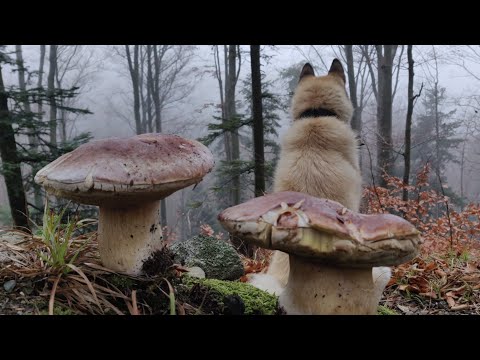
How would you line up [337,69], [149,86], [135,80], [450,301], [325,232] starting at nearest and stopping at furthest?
[325,232], [450,301], [337,69], [135,80], [149,86]

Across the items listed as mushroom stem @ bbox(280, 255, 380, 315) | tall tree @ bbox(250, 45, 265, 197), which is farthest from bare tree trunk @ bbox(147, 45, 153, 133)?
mushroom stem @ bbox(280, 255, 380, 315)

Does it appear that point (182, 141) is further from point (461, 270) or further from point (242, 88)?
point (242, 88)

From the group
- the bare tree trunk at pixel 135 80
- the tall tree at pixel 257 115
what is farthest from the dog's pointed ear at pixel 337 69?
the bare tree trunk at pixel 135 80

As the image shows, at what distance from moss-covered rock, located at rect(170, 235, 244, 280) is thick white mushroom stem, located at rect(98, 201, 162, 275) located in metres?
0.99

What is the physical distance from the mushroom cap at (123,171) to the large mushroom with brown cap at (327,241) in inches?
12.5

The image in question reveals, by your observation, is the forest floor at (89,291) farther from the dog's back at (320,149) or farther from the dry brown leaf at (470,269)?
the dog's back at (320,149)

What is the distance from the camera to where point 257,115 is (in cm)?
522

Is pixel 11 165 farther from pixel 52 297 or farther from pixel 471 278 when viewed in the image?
pixel 471 278

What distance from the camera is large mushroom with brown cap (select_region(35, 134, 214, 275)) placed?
1.38 metres

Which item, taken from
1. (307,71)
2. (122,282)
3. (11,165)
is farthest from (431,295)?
(11,165)

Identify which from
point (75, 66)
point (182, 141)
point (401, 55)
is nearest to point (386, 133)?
point (401, 55)

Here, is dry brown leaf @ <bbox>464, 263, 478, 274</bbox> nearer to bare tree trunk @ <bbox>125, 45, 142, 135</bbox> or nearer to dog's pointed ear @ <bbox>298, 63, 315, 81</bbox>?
dog's pointed ear @ <bbox>298, 63, 315, 81</bbox>

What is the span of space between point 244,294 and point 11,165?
383cm
